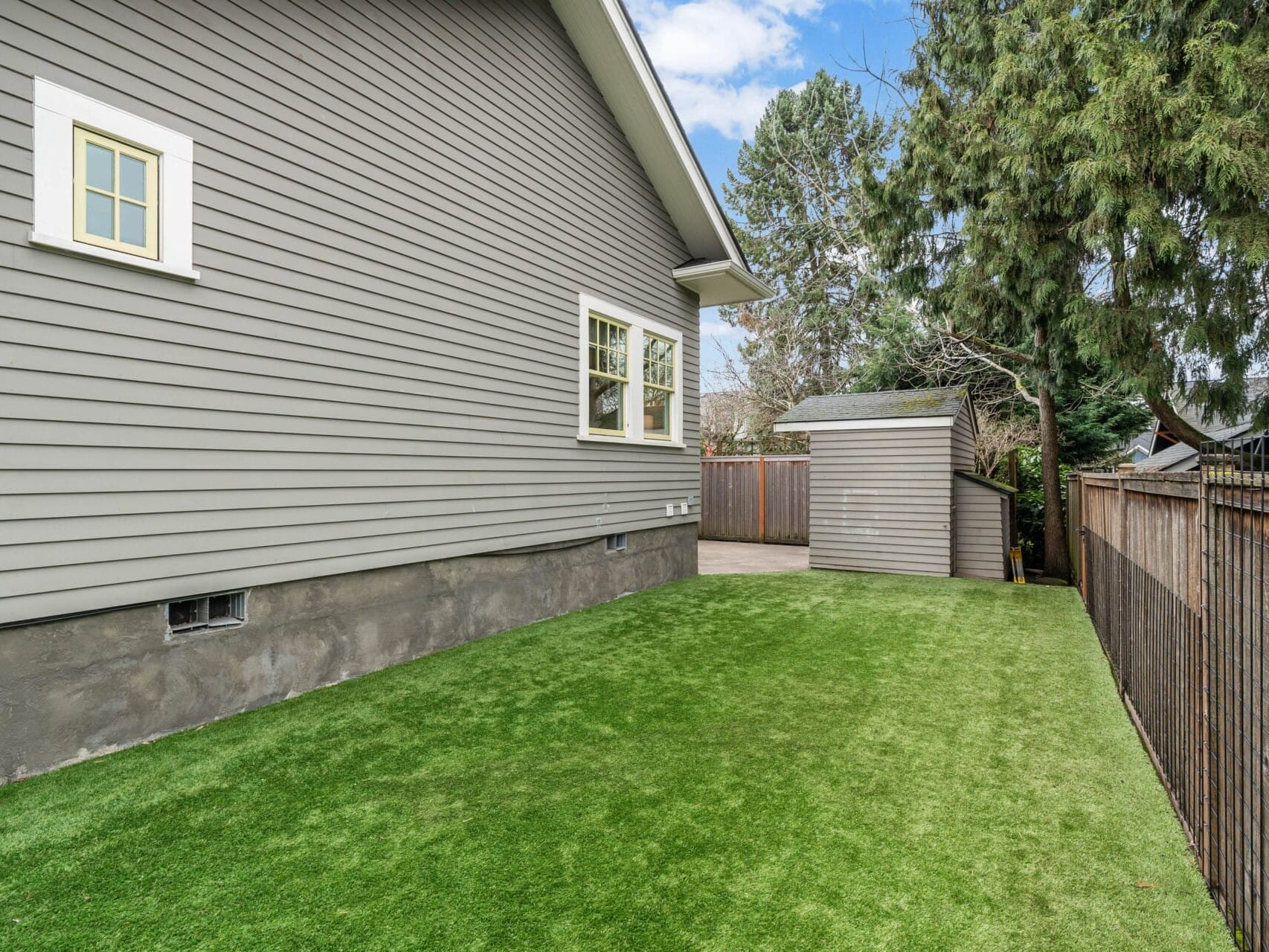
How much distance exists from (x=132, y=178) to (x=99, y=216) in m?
0.29

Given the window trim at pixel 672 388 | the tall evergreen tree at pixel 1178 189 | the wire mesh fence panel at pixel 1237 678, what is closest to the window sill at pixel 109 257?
the wire mesh fence panel at pixel 1237 678

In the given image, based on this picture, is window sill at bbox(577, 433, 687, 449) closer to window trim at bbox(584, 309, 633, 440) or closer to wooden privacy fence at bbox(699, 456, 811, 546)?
window trim at bbox(584, 309, 633, 440)

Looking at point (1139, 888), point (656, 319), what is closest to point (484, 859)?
point (1139, 888)

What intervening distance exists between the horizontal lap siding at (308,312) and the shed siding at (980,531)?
16.7 feet

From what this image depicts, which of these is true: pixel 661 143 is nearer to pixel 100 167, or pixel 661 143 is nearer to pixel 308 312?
pixel 308 312

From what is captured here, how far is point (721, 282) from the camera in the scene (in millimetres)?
8414

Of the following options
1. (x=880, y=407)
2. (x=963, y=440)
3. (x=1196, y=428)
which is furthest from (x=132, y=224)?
(x=1196, y=428)

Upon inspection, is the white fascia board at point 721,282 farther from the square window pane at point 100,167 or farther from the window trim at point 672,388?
the square window pane at point 100,167

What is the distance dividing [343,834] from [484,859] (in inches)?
23.1

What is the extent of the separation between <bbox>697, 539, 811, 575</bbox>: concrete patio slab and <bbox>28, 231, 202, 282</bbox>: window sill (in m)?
7.13

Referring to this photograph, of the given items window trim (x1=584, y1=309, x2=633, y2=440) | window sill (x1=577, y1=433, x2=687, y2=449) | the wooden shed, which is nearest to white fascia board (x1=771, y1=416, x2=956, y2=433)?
the wooden shed

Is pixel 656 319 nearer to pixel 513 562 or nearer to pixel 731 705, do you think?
pixel 513 562

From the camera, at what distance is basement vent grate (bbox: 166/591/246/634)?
359 cm

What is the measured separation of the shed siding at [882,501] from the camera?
8578 millimetres
